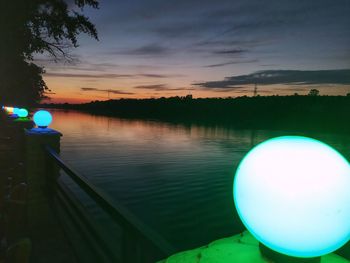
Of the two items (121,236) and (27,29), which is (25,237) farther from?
(27,29)

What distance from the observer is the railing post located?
15.1 ft

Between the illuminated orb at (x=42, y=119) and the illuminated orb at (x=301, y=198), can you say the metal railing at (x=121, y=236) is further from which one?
the illuminated orb at (x=42, y=119)

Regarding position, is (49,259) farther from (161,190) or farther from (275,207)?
(161,190)

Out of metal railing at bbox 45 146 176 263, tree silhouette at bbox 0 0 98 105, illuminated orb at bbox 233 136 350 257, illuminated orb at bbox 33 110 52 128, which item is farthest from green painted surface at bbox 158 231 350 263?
tree silhouette at bbox 0 0 98 105

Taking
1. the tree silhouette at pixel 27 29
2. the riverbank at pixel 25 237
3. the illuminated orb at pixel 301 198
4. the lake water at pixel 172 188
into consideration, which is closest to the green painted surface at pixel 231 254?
the illuminated orb at pixel 301 198

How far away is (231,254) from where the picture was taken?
1.12m

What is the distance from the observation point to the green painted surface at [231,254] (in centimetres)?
108

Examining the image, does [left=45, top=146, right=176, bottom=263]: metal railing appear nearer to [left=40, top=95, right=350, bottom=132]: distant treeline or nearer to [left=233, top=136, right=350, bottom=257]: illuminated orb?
[left=233, top=136, right=350, bottom=257]: illuminated orb

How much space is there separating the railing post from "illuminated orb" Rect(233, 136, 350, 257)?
422 cm

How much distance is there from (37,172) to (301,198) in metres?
4.61

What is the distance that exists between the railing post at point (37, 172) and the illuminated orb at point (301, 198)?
422 centimetres

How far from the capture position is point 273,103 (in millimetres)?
141375

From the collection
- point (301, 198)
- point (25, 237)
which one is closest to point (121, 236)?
point (301, 198)

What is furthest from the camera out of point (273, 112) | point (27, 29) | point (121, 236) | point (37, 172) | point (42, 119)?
point (273, 112)
